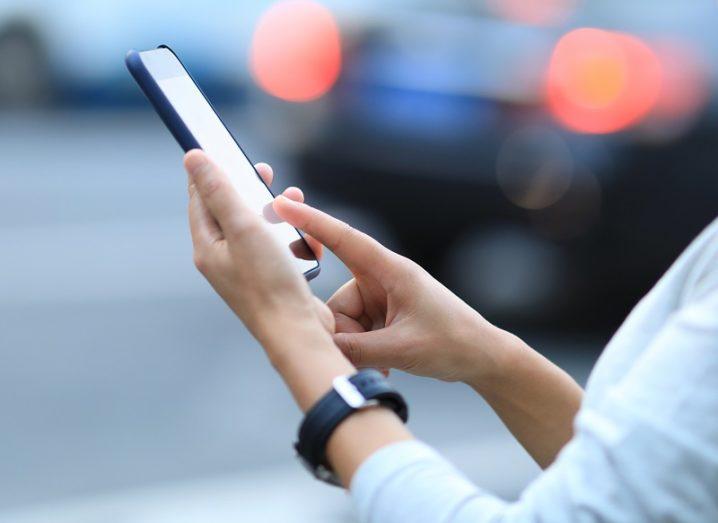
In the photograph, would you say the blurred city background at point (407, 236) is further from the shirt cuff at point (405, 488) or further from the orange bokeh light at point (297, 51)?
the shirt cuff at point (405, 488)

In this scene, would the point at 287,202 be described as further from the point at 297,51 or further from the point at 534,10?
the point at 297,51

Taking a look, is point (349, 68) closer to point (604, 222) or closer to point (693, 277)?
point (604, 222)

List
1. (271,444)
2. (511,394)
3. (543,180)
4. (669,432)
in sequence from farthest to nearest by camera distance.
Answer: (543,180)
(271,444)
(511,394)
(669,432)

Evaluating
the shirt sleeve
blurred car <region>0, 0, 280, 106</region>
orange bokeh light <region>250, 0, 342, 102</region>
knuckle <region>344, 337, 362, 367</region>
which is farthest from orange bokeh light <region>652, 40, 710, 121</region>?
blurred car <region>0, 0, 280, 106</region>

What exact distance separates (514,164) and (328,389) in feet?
14.0

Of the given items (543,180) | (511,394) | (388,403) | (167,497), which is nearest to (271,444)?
(167,497)

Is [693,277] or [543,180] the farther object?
[543,180]

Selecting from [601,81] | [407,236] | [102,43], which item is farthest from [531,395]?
[102,43]

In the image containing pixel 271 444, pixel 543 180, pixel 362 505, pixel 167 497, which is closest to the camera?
pixel 362 505

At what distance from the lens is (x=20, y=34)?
1266cm

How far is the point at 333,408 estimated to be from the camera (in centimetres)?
130

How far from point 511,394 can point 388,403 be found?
0.45 m

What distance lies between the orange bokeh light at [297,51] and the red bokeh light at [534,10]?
0.80 metres

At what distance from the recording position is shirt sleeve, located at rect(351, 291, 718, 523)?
1144mm
